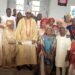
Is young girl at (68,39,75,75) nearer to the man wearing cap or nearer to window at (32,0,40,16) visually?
the man wearing cap

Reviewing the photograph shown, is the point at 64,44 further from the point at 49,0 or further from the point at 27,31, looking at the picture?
the point at 49,0

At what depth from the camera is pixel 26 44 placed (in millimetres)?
6438

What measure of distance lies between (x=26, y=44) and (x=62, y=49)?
773mm

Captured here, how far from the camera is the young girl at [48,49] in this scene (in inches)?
254

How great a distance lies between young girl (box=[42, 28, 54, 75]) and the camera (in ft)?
21.1

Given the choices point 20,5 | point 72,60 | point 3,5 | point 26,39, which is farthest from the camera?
point 20,5

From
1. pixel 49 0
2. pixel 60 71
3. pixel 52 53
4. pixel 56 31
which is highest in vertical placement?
pixel 49 0

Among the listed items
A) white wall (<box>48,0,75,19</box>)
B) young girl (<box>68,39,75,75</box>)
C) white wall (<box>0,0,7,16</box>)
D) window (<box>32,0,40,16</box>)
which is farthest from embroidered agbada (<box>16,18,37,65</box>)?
white wall (<box>48,0,75,19</box>)

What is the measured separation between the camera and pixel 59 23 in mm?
7027

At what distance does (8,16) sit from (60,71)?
201 centimetres

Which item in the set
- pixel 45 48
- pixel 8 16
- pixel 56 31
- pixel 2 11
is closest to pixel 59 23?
pixel 56 31

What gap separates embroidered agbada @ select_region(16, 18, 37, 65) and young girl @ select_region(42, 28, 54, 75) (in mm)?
217

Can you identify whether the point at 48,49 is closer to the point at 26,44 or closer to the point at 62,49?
the point at 62,49

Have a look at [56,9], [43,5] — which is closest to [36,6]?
[43,5]
